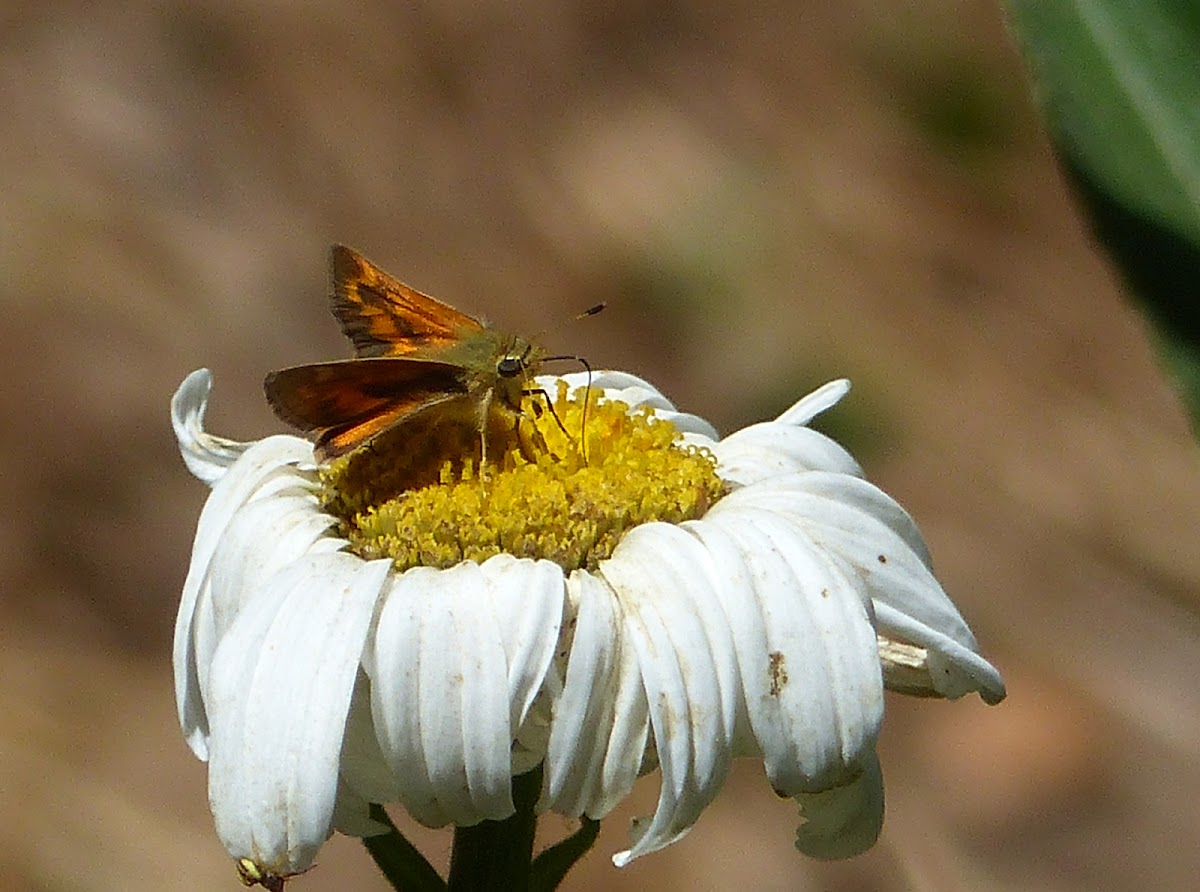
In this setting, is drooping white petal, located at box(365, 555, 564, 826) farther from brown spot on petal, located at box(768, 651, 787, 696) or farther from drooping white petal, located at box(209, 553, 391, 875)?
brown spot on petal, located at box(768, 651, 787, 696)

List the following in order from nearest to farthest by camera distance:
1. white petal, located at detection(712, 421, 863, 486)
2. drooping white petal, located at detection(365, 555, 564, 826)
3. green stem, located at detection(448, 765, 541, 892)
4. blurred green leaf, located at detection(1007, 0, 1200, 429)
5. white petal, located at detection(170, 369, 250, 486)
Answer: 1. blurred green leaf, located at detection(1007, 0, 1200, 429)
2. drooping white petal, located at detection(365, 555, 564, 826)
3. green stem, located at detection(448, 765, 541, 892)
4. white petal, located at detection(712, 421, 863, 486)
5. white petal, located at detection(170, 369, 250, 486)

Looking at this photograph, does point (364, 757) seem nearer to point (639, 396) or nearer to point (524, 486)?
point (524, 486)

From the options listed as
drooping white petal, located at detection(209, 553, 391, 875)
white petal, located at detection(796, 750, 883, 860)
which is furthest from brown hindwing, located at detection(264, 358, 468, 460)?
white petal, located at detection(796, 750, 883, 860)

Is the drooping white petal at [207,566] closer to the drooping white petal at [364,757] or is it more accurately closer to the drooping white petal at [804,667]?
the drooping white petal at [364,757]

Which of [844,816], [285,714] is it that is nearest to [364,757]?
[285,714]

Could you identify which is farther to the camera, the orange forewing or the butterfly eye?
the orange forewing

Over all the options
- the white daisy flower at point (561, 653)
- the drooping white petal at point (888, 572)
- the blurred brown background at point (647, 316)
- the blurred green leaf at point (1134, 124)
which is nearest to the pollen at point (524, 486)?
the white daisy flower at point (561, 653)

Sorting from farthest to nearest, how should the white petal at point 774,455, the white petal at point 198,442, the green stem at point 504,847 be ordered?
1. the white petal at point 198,442
2. the white petal at point 774,455
3. the green stem at point 504,847
